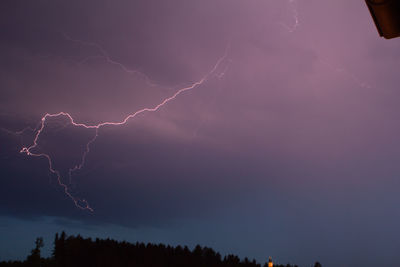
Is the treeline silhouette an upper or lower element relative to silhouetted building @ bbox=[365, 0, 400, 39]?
lower

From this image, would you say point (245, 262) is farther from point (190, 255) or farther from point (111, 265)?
point (111, 265)

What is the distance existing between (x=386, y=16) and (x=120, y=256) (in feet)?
132

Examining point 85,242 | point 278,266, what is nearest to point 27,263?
point 85,242

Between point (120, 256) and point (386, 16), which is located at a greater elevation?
point (386, 16)

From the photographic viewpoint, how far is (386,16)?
1194 mm

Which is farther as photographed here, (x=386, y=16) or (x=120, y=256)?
(x=120, y=256)

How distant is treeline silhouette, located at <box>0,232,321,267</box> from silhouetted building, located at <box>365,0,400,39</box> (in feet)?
124

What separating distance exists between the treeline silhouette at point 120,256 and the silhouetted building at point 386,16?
3788 cm

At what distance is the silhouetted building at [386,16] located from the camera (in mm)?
1136

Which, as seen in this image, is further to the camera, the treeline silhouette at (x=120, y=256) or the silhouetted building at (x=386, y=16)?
the treeline silhouette at (x=120, y=256)

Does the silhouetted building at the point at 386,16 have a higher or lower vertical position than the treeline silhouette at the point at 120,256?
higher

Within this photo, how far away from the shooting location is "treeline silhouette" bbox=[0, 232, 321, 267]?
3725cm

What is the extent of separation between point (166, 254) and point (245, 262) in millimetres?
10249

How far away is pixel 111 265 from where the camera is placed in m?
34.6
